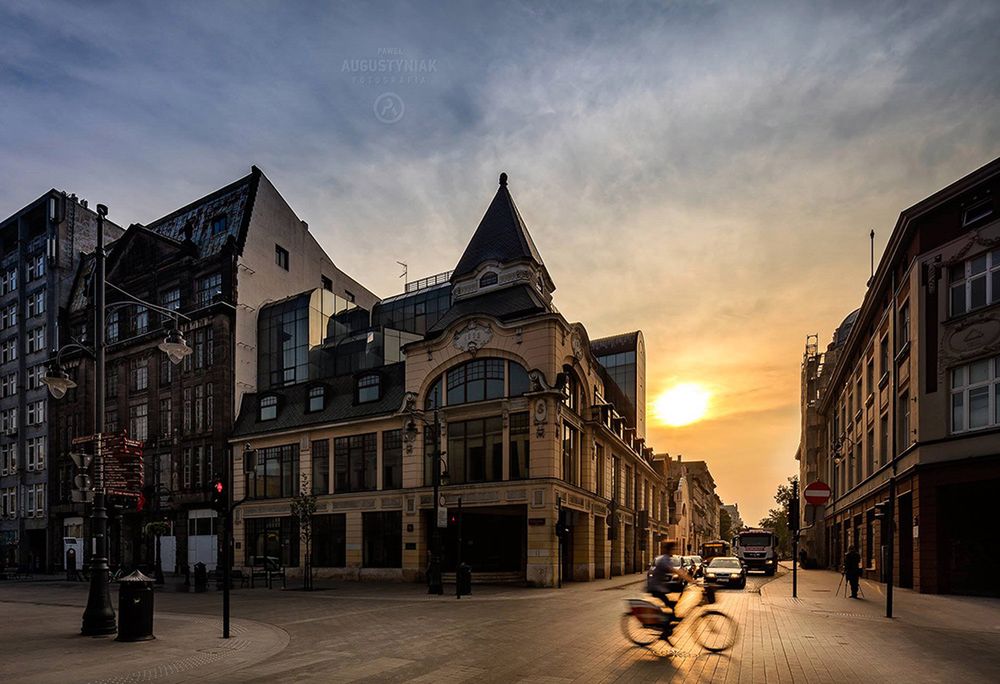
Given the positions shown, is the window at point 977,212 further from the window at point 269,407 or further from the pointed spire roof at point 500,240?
the window at point 269,407

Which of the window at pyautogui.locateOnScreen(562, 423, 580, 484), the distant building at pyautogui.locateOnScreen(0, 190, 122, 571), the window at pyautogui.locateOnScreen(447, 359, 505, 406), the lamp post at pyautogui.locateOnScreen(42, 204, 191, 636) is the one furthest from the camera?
the distant building at pyautogui.locateOnScreen(0, 190, 122, 571)

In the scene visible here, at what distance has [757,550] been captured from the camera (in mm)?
47500

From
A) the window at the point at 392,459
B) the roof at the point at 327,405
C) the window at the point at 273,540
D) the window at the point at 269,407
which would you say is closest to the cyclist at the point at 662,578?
the window at the point at 392,459

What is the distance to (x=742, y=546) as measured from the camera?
48188 mm

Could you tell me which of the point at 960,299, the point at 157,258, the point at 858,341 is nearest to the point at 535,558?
the point at 960,299

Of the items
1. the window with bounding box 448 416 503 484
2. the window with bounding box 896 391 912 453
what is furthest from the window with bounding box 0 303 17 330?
the window with bounding box 896 391 912 453

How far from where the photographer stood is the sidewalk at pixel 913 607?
643 inches

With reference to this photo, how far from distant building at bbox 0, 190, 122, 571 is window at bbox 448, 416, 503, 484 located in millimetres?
36787

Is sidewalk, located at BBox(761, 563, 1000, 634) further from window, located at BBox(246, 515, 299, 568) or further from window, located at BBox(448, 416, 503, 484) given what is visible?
window, located at BBox(246, 515, 299, 568)

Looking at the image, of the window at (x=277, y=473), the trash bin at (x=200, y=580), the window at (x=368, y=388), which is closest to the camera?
the trash bin at (x=200, y=580)

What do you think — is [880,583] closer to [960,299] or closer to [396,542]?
[960,299]

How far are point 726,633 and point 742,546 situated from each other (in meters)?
37.3

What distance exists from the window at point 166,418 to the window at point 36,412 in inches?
622

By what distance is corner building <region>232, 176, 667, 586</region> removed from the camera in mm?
31344
